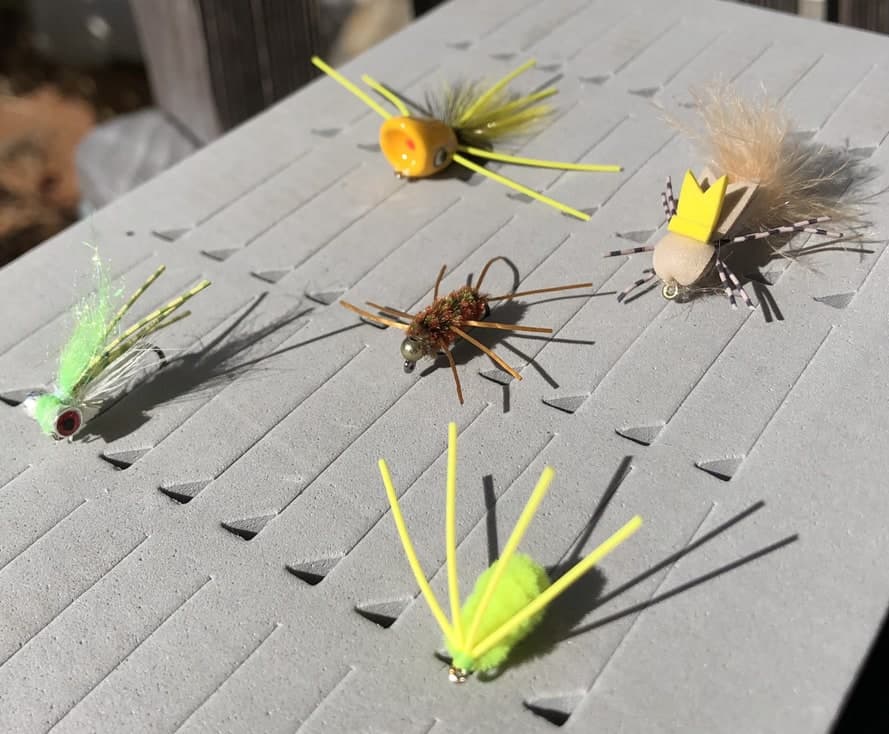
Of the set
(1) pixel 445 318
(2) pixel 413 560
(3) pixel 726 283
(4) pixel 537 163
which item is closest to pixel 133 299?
(1) pixel 445 318

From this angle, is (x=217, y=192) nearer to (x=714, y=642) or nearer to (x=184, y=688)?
(x=184, y=688)

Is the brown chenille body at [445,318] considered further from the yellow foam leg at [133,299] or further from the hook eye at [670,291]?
the yellow foam leg at [133,299]

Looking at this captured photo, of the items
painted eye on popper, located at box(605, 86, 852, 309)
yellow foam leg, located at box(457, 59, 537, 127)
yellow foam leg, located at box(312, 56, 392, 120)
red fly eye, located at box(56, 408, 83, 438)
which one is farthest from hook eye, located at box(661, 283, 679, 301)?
red fly eye, located at box(56, 408, 83, 438)

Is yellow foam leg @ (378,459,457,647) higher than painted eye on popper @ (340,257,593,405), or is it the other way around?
painted eye on popper @ (340,257,593,405)

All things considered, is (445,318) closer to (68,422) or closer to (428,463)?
(428,463)

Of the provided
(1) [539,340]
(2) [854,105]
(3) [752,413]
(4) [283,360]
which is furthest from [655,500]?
(2) [854,105]

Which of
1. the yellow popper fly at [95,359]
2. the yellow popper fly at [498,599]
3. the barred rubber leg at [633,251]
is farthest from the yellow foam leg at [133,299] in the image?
the barred rubber leg at [633,251]

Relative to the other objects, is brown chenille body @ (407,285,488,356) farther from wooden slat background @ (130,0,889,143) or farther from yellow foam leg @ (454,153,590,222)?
wooden slat background @ (130,0,889,143)
